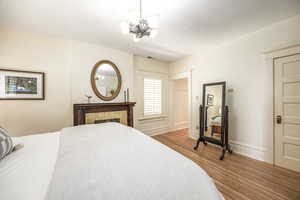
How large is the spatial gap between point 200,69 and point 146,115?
219 centimetres

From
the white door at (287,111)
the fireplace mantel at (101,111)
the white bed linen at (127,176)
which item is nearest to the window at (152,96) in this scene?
the fireplace mantel at (101,111)

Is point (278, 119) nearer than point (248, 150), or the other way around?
point (278, 119)

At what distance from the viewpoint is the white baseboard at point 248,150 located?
92.9 inches

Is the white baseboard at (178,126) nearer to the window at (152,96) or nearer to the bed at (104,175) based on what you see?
the window at (152,96)

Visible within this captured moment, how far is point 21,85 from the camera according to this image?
2.27 meters

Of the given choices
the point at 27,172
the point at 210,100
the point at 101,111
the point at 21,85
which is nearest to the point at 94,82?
the point at 101,111

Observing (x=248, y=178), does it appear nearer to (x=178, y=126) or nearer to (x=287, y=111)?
(x=287, y=111)

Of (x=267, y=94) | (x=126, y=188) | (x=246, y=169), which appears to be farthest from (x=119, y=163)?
(x=267, y=94)

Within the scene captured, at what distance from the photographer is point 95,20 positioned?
2.01 meters

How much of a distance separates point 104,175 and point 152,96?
3.49 m

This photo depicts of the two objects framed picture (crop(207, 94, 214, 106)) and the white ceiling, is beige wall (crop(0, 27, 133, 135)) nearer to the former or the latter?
the white ceiling

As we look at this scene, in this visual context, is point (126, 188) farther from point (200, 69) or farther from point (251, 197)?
point (200, 69)

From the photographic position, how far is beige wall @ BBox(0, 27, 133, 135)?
7.27ft

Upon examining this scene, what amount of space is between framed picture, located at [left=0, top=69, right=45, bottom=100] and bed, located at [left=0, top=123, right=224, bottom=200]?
5.97 feet
